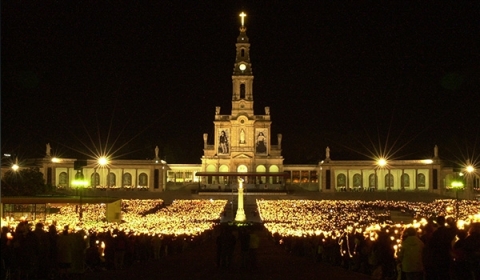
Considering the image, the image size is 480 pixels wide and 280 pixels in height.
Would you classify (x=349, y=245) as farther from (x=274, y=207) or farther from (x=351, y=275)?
(x=274, y=207)

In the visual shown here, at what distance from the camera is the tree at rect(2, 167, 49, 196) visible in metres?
65.0

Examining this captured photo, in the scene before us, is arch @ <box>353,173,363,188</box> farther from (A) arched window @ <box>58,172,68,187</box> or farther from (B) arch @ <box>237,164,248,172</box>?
(A) arched window @ <box>58,172,68,187</box>

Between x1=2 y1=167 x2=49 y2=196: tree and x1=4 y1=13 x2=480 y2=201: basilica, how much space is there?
71.1 feet

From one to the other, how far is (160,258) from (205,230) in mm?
12338

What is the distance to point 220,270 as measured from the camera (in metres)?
21.1

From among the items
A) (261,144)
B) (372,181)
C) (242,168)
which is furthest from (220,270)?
(372,181)

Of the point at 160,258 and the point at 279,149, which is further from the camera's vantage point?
the point at 279,149

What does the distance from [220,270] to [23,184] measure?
49.8m

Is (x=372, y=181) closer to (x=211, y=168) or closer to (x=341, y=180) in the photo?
(x=341, y=180)

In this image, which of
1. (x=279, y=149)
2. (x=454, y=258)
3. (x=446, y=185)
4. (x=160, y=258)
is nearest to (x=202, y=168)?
(x=279, y=149)

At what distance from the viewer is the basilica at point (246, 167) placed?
9550 cm

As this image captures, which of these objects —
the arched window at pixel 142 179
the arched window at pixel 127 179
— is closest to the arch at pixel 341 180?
the arched window at pixel 142 179

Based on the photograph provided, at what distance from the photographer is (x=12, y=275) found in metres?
15.9

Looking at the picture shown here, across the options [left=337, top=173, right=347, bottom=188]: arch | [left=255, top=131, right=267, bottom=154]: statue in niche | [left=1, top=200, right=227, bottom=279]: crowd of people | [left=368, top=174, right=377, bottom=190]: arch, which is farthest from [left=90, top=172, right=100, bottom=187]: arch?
[left=1, top=200, right=227, bottom=279]: crowd of people
